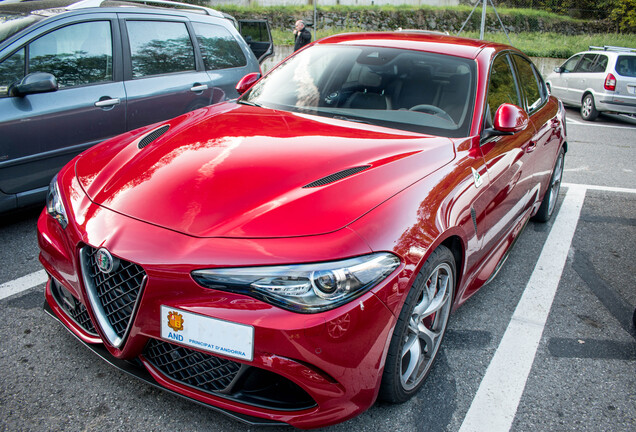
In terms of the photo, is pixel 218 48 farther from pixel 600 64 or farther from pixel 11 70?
pixel 600 64

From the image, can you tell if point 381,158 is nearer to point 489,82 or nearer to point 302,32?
point 489,82

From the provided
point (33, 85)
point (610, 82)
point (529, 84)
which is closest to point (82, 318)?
point (33, 85)

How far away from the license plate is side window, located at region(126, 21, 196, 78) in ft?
11.3

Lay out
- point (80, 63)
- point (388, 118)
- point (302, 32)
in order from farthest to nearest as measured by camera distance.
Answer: point (302, 32) < point (80, 63) < point (388, 118)

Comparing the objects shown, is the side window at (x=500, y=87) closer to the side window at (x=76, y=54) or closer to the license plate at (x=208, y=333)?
the license plate at (x=208, y=333)

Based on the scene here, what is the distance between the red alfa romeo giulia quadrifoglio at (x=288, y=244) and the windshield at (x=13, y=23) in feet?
5.75

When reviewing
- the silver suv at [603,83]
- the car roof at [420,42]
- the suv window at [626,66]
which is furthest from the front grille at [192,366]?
the suv window at [626,66]

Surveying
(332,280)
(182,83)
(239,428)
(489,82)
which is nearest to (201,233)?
(332,280)

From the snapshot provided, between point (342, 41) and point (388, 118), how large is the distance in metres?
0.98

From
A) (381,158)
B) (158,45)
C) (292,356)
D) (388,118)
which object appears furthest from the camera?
(158,45)

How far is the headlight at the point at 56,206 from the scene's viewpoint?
2336 mm

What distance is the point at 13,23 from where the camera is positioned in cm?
416

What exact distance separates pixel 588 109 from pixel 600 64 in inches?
43.0

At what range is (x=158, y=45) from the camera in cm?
506
